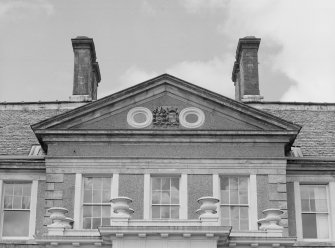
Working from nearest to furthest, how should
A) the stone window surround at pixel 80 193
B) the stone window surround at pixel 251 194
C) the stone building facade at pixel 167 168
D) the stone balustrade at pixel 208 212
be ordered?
1. the stone balustrade at pixel 208 212
2. the stone window surround at pixel 80 193
3. the stone window surround at pixel 251 194
4. the stone building facade at pixel 167 168

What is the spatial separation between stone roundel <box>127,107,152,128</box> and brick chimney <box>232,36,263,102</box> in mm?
6689

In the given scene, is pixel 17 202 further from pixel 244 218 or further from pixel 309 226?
pixel 309 226

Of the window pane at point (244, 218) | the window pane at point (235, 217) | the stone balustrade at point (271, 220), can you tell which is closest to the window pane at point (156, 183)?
the window pane at point (235, 217)

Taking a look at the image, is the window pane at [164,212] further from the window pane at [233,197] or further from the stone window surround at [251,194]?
the window pane at [233,197]

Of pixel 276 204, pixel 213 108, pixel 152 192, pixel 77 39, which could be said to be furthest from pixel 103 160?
pixel 77 39

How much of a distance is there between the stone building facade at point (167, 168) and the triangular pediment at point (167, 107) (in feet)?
0.11

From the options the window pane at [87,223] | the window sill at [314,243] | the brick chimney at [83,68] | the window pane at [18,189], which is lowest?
the window sill at [314,243]

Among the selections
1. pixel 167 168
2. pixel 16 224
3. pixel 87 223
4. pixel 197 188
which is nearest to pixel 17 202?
pixel 16 224

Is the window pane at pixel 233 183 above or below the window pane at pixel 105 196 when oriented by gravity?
above

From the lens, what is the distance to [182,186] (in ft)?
86.8

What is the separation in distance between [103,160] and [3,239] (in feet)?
14.4

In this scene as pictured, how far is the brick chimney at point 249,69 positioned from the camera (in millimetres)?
32656

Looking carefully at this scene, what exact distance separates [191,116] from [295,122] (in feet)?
18.4

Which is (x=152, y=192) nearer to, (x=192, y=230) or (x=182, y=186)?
(x=182, y=186)
